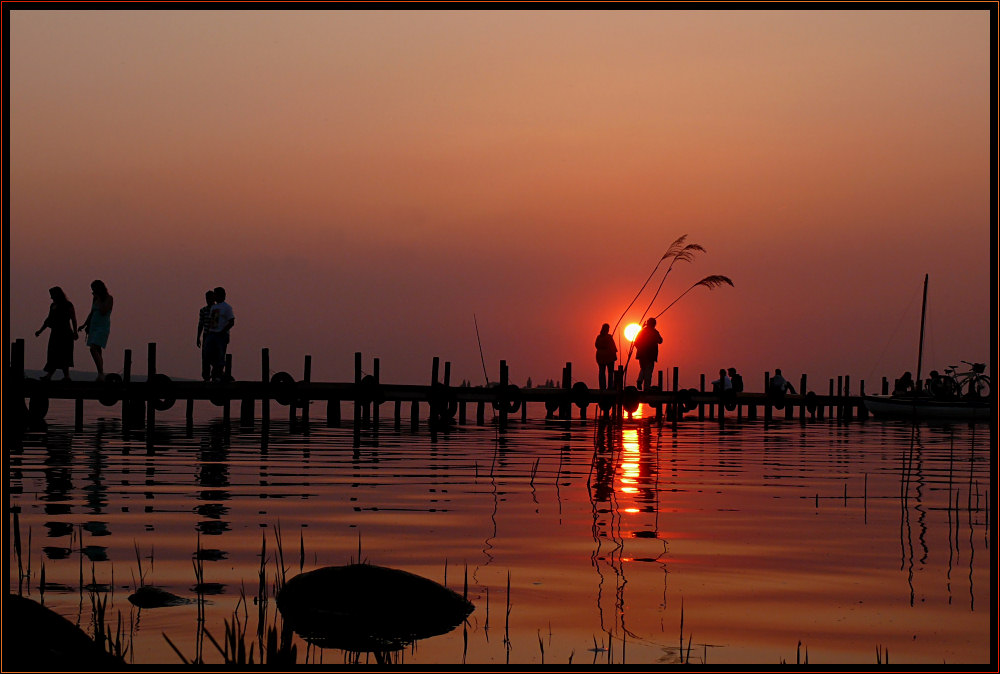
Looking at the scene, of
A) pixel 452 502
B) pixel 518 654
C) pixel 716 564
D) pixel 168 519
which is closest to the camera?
pixel 518 654

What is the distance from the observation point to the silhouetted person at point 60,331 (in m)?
22.9

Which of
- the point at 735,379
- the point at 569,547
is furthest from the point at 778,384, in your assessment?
the point at 569,547

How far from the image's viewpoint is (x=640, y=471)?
15.4 m


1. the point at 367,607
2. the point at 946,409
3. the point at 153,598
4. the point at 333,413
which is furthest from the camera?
the point at 946,409

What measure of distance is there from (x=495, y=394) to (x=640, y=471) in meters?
18.5

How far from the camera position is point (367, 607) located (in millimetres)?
6152

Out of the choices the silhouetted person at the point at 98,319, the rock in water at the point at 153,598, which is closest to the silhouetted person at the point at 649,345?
the silhouetted person at the point at 98,319

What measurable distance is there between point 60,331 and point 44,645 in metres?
19.6

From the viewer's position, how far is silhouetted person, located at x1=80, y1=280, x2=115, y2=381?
2283 cm

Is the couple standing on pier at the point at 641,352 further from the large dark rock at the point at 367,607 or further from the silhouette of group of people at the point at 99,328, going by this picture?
the large dark rock at the point at 367,607

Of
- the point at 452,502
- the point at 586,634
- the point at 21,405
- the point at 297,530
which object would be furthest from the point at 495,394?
the point at 586,634

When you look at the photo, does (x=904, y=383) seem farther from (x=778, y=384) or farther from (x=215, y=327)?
(x=215, y=327)

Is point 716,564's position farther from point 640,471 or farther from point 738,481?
point 640,471

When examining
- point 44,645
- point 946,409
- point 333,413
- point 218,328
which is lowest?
point 333,413
